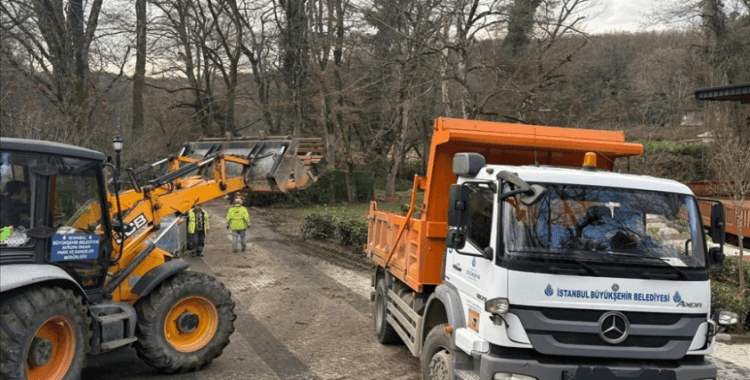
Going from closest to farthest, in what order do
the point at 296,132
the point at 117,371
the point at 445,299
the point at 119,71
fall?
1. the point at 445,299
2. the point at 117,371
3. the point at 119,71
4. the point at 296,132

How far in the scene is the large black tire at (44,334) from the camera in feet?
18.3

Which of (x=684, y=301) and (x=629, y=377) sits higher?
(x=684, y=301)

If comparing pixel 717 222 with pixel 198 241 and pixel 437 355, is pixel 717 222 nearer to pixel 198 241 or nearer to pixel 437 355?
pixel 437 355

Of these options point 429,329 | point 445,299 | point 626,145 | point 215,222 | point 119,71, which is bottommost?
point 215,222

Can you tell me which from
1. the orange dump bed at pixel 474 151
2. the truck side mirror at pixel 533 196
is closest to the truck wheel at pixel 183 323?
the orange dump bed at pixel 474 151

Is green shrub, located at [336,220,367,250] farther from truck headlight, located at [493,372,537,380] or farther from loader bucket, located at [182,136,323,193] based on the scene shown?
truck headlight, located at [493,372,537,380]

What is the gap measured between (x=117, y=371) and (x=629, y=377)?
18.7ft

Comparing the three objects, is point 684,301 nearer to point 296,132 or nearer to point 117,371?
point 117,371

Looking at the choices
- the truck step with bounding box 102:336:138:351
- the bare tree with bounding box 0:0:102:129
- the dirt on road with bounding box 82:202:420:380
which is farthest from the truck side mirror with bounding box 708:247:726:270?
the bare tree with bounding box 0:0:102:129

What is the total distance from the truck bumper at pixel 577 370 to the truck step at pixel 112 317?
3.96 meters

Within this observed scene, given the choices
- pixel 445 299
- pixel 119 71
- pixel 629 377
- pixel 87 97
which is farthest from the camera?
pixel 119 71

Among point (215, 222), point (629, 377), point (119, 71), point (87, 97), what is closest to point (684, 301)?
point (629, 377)

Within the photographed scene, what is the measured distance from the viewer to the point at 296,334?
32.5 feet

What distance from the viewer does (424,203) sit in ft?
23.9
